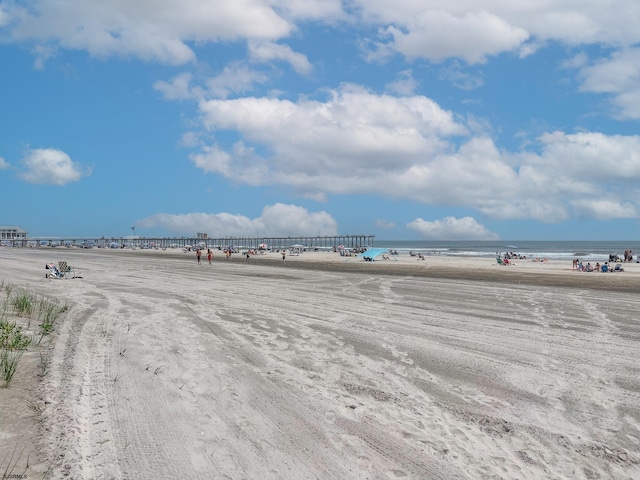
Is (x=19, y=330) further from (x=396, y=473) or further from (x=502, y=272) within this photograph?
(x=502, y=272)

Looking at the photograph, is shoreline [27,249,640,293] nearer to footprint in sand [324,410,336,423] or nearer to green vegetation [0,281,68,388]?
footprint in sand [324,410,336,423]

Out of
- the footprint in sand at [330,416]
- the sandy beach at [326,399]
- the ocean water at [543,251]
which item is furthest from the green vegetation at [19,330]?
the ocean water at [543,251]

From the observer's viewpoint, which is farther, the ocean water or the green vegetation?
the ocean water

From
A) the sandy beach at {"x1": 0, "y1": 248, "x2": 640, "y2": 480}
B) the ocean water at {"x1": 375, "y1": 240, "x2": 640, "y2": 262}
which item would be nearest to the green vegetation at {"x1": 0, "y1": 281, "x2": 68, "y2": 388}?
the sandy beach at {"x1": 0, "y1": 248, "x2": 640, "y2": 480}

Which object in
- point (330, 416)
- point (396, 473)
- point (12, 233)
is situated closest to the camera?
point (396, 473)

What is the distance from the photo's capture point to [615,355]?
7.49 metres

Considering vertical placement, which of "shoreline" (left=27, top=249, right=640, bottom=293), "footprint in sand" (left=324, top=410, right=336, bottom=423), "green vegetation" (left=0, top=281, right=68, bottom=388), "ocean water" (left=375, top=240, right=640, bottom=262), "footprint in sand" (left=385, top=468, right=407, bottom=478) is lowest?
"footprint in sand" (left=385, top=468, right=407, bottom=478)

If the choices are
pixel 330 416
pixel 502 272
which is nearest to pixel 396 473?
pixel 330 416

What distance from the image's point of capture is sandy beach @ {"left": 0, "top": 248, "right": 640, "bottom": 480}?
380 cm

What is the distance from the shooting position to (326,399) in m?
5.27

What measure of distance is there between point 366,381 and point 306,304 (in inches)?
280

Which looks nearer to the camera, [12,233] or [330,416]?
[330,416]

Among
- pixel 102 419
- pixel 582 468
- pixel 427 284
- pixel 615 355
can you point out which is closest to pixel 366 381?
pixel 582 468

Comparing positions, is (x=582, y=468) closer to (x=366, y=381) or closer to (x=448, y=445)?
(x=448, y=445)
